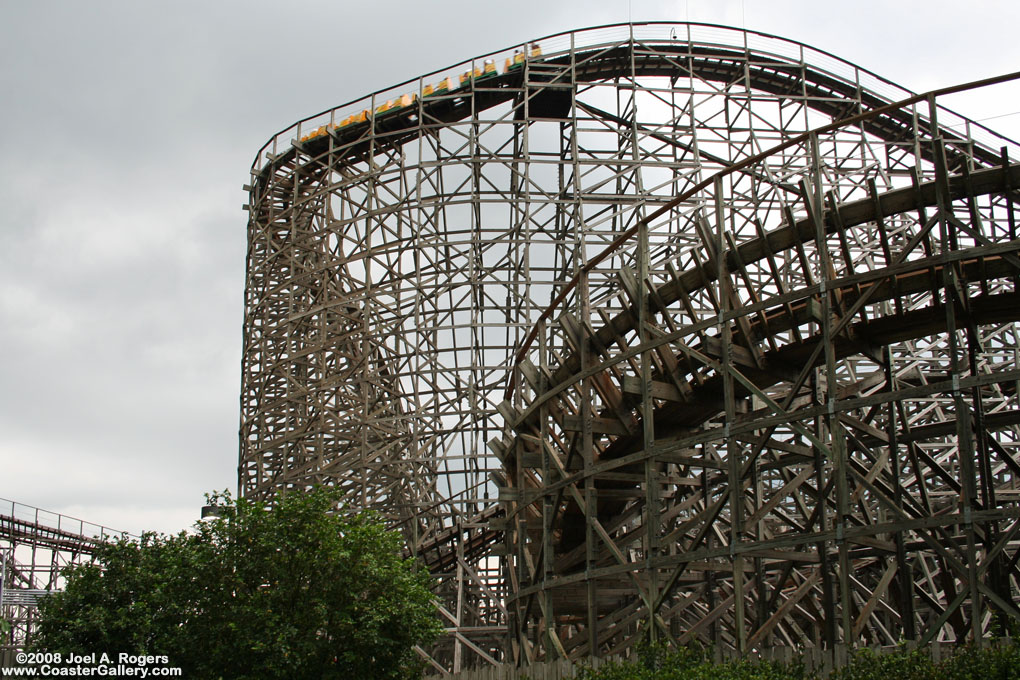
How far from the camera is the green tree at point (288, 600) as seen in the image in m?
18.9

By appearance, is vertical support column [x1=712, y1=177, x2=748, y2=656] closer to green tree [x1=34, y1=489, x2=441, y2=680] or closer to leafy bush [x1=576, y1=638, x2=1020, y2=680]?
leafy bush [x1=576, y1=638, x2=1020, y2=680]

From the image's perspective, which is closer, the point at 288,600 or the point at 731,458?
the point at 731,458

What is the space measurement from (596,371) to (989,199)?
17582 millimetres

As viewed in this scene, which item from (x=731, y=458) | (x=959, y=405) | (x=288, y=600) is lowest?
(x=288, y=600)

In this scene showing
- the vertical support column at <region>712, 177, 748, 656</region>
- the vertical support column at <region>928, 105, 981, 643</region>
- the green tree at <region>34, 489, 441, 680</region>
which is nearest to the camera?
the vertical support column at <region>928, 105, 981, 643</region>

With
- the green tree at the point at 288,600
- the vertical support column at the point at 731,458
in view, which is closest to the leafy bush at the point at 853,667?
the vertical support column at the point at 731,458

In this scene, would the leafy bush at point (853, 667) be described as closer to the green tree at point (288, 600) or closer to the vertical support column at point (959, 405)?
the vertical support column at point (959, 405)

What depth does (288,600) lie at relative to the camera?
19250mm

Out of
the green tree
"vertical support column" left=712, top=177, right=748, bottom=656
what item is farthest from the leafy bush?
the green tree

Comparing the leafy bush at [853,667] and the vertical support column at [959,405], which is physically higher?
the vertical support column at [959,405]

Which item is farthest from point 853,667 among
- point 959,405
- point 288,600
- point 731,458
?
point 288,600

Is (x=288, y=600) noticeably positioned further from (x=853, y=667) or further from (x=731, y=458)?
(x=853, y=667)

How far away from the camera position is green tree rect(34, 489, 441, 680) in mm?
18875

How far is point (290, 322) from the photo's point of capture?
113ft
